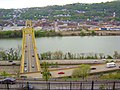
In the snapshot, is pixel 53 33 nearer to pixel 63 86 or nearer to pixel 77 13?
pixel 77 13

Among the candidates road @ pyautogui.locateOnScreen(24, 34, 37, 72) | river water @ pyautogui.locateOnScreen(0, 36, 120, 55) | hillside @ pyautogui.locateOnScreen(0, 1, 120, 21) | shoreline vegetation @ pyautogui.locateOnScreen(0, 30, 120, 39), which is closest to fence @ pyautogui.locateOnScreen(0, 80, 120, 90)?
road @ pyautogui.locateOnScreen(24, 34, 37, 72)

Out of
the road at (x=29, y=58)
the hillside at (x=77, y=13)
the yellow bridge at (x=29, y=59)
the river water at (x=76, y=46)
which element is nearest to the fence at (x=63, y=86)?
the yellow bridge at (x=29, y=59)

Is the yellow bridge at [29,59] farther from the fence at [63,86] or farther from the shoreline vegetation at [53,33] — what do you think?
the shoreline vegetation at [53,33]

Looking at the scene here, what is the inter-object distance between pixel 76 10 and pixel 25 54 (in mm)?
22846

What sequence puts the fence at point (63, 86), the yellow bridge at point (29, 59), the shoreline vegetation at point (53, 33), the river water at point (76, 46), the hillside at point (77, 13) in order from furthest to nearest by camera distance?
the hillside at point (77, 13) < the shoreline vegetation at point (53, 33) < the river water at point (76, 46) < the yellow bridge at point (29, 59) < the fence at point (63, 86)

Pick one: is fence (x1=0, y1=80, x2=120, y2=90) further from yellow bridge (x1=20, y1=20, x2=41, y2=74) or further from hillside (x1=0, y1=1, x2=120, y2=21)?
hillside (x1=0, y1=1, x2=120, y2=21)

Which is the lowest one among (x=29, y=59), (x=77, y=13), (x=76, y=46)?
(x=76, y=46)

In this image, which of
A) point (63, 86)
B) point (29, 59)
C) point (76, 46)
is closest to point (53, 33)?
point (76, 46)

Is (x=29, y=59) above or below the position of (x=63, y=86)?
below

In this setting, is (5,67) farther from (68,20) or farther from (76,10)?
(76,10)

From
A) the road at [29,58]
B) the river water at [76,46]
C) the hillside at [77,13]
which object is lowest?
the river water at [76,46]

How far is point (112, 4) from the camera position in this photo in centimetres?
3070

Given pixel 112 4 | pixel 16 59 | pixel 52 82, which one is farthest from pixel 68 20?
pixel 52 82

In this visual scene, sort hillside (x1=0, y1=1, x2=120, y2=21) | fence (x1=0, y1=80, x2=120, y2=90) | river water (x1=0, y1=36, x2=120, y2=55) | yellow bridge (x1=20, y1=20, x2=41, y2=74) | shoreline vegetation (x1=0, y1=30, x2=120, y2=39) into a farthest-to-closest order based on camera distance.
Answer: hillside (x1=0, y1=1, x2=120, y2=21) < shoreline vegetation (x1=0, y1=30, x2=120, y2=39) < river water (x1=0, y1=36, x2=120, y2=55) < yellow bridge (x1=20, y1=20, x2=41, y2=74) < fence (x1=0, y1=80, x2=120, y2=90)
